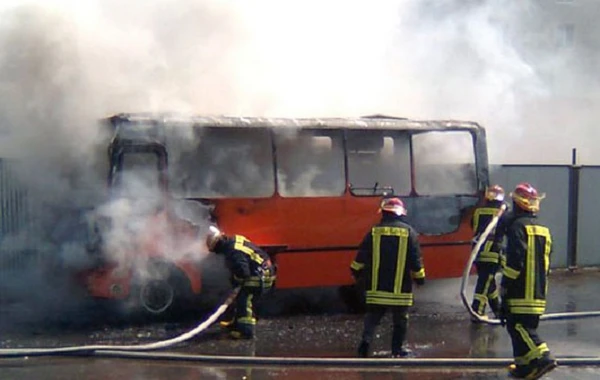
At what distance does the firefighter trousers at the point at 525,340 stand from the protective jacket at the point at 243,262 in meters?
3.10

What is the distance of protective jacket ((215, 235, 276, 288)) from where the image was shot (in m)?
9.23

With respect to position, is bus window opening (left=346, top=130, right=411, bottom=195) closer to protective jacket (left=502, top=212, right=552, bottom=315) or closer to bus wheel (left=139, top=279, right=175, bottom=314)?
bus wheel (left=139, top=279, right=175, bottom=314)

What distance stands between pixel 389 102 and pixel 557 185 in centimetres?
388

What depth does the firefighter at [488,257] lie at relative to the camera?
10.3m

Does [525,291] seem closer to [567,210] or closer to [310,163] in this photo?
[310,163]

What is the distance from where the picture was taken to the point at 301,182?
Answer: 35.4ft

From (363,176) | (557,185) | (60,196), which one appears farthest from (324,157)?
(557,185)

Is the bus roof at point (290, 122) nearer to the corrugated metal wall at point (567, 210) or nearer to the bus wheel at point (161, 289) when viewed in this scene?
the bus wheel at point (161, 289)

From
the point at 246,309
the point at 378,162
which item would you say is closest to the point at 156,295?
the point at 246,309

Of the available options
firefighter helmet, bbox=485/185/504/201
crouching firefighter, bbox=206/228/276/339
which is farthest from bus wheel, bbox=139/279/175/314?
firefighter helmet, bbox=485/185/504/201

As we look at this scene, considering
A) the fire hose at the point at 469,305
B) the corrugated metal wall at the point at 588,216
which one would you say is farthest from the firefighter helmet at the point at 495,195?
the corrugated metal wall at the point at 588,216

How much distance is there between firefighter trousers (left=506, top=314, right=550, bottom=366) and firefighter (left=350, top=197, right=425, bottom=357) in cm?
128

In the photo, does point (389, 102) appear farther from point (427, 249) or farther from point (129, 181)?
point (129, 181)

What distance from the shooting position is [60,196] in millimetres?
10734
